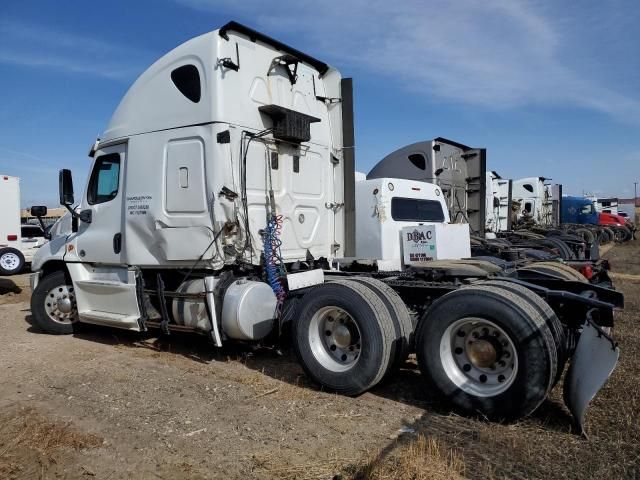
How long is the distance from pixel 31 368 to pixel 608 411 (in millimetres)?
5785

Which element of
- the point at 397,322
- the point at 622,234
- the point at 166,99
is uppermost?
the point at 166,99

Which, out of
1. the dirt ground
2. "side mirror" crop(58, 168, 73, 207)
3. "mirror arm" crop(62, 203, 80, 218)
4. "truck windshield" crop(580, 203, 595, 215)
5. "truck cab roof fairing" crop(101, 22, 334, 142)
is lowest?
the dirt ground

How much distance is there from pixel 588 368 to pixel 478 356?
32.3 inches

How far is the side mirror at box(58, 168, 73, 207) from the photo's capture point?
7086 millimetres

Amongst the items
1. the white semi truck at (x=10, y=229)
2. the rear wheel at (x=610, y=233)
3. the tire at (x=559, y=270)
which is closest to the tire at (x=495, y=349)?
the tire at (x=559, y=270)

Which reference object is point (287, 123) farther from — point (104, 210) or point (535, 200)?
point (535, 200)

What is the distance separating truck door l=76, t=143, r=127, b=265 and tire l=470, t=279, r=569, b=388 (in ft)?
15.6

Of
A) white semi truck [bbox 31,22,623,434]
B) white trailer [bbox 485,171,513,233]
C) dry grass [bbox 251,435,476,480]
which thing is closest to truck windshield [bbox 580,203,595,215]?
white trailer [bbox 485,171,513,233]

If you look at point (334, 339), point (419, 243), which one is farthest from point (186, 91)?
point (419, 243)

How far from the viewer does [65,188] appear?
7.11 meters

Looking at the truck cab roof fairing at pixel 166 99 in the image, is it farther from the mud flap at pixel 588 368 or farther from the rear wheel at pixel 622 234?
the rear wheel at pixel 622 234

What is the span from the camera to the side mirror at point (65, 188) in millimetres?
7086

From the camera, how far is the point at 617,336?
6703 millimetres

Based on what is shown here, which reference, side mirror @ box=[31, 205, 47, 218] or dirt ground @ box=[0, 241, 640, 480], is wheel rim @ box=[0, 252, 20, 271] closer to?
side mirror @ box=[31, 205, 47, 218]
